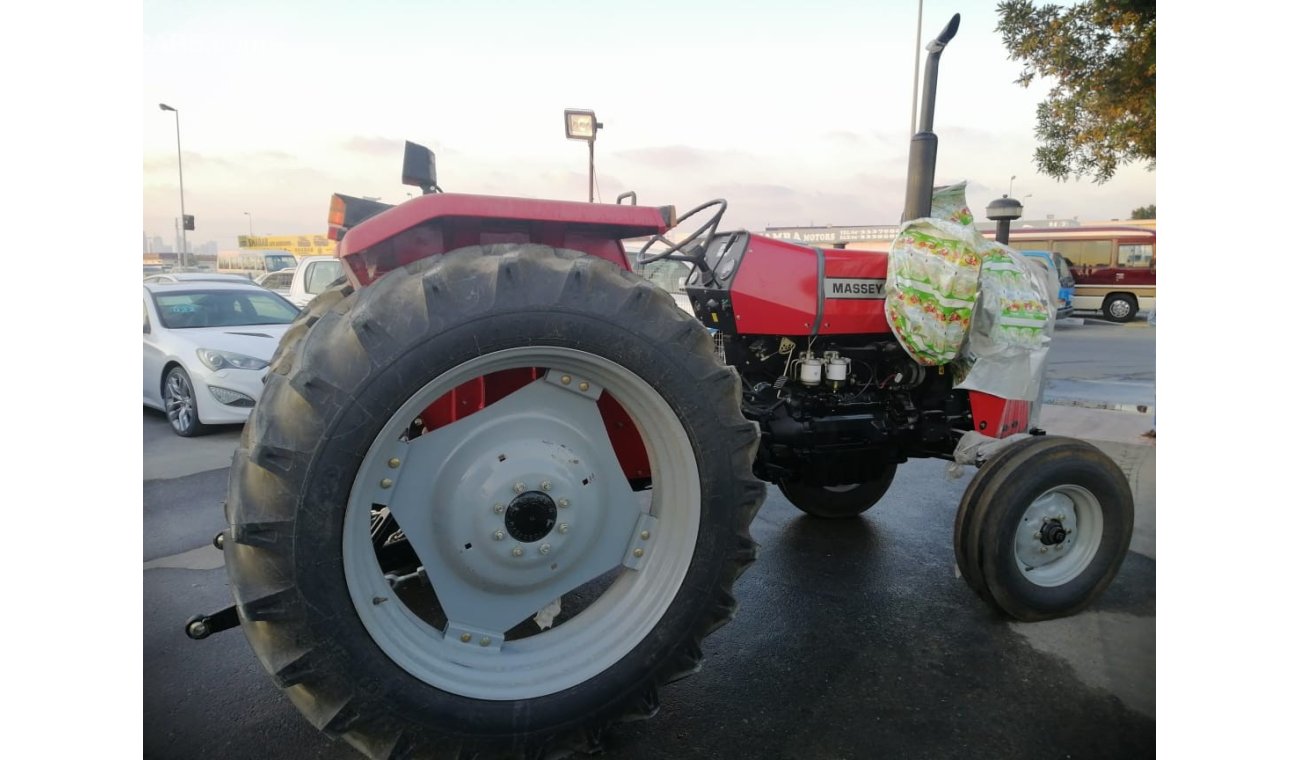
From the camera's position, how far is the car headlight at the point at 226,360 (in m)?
6.09

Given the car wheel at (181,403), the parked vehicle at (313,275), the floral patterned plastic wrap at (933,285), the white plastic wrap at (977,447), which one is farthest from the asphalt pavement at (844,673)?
the parked vehicle at (313,275)

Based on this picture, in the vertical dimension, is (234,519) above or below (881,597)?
above

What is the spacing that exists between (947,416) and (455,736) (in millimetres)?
2383

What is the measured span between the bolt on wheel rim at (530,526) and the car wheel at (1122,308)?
2290cm

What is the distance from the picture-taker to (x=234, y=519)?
1556 mm

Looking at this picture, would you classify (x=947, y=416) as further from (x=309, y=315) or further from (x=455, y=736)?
(x=309, y=315)

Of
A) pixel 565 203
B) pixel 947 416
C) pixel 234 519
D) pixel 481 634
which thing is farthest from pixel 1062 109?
pixel 234 519

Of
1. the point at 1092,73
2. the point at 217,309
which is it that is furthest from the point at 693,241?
the point at 217,309

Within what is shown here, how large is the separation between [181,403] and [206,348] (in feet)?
1.75

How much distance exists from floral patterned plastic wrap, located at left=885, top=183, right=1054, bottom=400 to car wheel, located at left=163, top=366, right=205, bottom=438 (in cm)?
578

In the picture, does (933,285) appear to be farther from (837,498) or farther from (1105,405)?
(1105,405)

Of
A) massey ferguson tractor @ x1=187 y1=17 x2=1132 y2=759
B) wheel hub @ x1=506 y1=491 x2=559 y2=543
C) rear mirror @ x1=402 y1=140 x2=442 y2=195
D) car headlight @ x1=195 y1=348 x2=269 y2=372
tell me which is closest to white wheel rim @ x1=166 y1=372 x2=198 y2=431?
car headlight @ x1=195 y1=348 x2=269 y2=372

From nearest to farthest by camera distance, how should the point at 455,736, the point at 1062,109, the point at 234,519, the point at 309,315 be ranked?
the point at 234,519
the point at 455,736
the point at 309,315
the point at 1062,109

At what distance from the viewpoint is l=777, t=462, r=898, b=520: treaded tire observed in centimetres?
385
